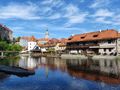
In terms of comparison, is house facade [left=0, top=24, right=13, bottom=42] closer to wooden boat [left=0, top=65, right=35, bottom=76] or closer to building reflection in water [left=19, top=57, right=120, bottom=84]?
building reflection in water [left=19, top=57, right=120, bottom=84]

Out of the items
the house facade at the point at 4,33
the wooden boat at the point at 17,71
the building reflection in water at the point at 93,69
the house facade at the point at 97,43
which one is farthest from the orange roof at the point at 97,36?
the house facade at the point at 4,33

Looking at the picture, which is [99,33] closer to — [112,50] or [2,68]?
[112,50]

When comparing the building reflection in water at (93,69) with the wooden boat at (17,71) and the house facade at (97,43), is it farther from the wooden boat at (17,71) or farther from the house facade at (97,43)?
the house facade at (97,43)

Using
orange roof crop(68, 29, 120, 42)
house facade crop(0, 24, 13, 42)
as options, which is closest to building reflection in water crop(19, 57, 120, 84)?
orange roof crop(68, 29, 120, 42)

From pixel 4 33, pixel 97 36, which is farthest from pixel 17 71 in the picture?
pixel 4 33

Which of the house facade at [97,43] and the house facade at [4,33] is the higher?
the house facade at [4,33]

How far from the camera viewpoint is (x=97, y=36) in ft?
294

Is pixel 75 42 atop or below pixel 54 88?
atop

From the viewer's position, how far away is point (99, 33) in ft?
297

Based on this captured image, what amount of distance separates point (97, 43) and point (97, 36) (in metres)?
A: 3.78

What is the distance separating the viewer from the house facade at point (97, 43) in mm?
78938

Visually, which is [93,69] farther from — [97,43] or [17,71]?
[97,43]

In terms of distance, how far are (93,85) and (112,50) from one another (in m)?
53.6

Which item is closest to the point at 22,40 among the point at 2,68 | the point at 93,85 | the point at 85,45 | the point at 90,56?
the point at 85,45
